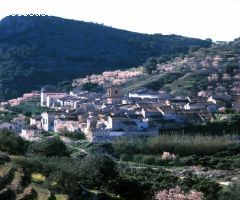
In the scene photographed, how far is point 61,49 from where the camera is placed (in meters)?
124

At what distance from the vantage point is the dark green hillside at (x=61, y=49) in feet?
341

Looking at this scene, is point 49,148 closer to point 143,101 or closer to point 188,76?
point 143,101

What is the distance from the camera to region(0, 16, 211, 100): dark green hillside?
104062 mm

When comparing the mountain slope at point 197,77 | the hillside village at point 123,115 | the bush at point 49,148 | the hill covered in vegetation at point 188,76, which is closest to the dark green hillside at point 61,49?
the hill covered in vegetation at point 188,76

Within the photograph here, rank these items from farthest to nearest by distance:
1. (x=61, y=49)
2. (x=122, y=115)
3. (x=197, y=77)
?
1. (x=61, y=49)
2. (x=197, y=77)
3. (x=122, y=115)

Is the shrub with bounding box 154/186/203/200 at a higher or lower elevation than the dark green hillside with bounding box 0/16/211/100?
lower

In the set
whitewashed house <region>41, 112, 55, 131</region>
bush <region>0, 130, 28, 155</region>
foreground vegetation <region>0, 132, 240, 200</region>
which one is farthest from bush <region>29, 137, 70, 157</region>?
whitewashed house <region>41, 112, 55, 131</region>

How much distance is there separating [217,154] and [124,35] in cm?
9903

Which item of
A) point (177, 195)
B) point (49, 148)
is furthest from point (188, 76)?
point (177, 195)

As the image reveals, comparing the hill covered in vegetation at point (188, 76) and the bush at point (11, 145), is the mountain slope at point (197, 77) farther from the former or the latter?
the bush at point (11, 145)

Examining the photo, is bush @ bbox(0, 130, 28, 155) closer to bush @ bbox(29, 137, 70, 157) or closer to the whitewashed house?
bush @ bbox(29, 137, 70, 157)

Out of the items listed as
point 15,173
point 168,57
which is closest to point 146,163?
point 15,173

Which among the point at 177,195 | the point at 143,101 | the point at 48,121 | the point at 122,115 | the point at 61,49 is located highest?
the point at 61,49

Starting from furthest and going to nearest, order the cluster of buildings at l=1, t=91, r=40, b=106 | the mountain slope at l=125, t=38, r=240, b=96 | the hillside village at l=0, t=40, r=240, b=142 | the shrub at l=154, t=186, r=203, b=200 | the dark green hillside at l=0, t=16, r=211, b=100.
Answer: the dark green hillside at l=0, t=16, r=211, b=100
the cluster of buildings at l=1, t=91, r=40, b=106
the mountain slope at l=125, t=38, r=240, b=96
the hillside village at l=0, t=40, r=240, b=142
the shrub at l=154, t=186, r=203, b=200
